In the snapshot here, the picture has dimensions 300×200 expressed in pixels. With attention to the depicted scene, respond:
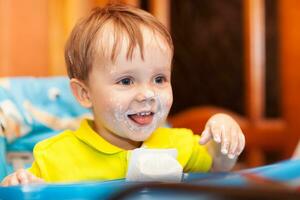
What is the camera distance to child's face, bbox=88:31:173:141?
892mm

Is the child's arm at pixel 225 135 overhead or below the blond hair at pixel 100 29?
below

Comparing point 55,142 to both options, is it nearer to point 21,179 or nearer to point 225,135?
point 21,179

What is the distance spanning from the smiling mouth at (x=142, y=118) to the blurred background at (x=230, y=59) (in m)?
0.69

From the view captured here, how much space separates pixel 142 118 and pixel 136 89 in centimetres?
5

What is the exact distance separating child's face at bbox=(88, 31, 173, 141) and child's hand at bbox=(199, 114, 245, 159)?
0.07 metres

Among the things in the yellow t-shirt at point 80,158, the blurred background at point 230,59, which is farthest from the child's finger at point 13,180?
the blurred background at point 230,59

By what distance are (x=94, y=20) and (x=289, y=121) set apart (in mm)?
1031

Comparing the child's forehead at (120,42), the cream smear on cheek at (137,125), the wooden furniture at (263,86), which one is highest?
the child's forehead at (120,42)

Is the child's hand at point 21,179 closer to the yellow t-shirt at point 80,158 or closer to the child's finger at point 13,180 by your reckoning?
the child's finger at point 13,180

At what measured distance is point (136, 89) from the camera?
89cm

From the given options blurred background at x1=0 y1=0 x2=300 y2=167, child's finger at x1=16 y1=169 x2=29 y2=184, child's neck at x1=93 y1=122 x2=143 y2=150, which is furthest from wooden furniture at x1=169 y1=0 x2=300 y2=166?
child's finger at x1=16 y1=169 x2=29 y2=184

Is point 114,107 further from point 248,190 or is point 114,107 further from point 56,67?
point 56,67

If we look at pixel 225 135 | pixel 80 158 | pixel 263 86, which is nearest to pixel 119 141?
pixel 80 158

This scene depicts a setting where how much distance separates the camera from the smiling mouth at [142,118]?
0.91 meters
